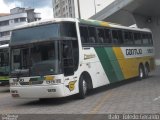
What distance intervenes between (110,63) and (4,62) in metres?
8.71

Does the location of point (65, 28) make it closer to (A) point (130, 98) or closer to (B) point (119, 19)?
(A) point (130, 98)

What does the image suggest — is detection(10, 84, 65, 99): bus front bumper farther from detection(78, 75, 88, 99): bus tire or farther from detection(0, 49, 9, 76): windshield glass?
detection(0, 49, 9, 76): windshield glass

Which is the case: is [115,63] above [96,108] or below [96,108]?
above

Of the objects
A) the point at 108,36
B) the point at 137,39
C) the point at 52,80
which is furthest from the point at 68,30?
the point at 137,39

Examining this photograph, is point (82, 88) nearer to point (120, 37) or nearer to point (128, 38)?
point (120, 37)

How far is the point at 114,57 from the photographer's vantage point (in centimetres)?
2084

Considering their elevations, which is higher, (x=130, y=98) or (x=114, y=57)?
(x=114, y=57)

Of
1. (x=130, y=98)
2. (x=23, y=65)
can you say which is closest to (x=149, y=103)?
(x=130, y=98)

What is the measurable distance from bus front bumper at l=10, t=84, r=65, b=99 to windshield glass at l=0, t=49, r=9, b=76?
10123mm

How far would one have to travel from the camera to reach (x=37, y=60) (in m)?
15.9

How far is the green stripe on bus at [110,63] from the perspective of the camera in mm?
19438

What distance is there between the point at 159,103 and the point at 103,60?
6.10 meters

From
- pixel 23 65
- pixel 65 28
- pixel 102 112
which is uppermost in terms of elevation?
pixel 65 28

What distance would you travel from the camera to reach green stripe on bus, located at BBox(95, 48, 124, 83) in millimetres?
19438
